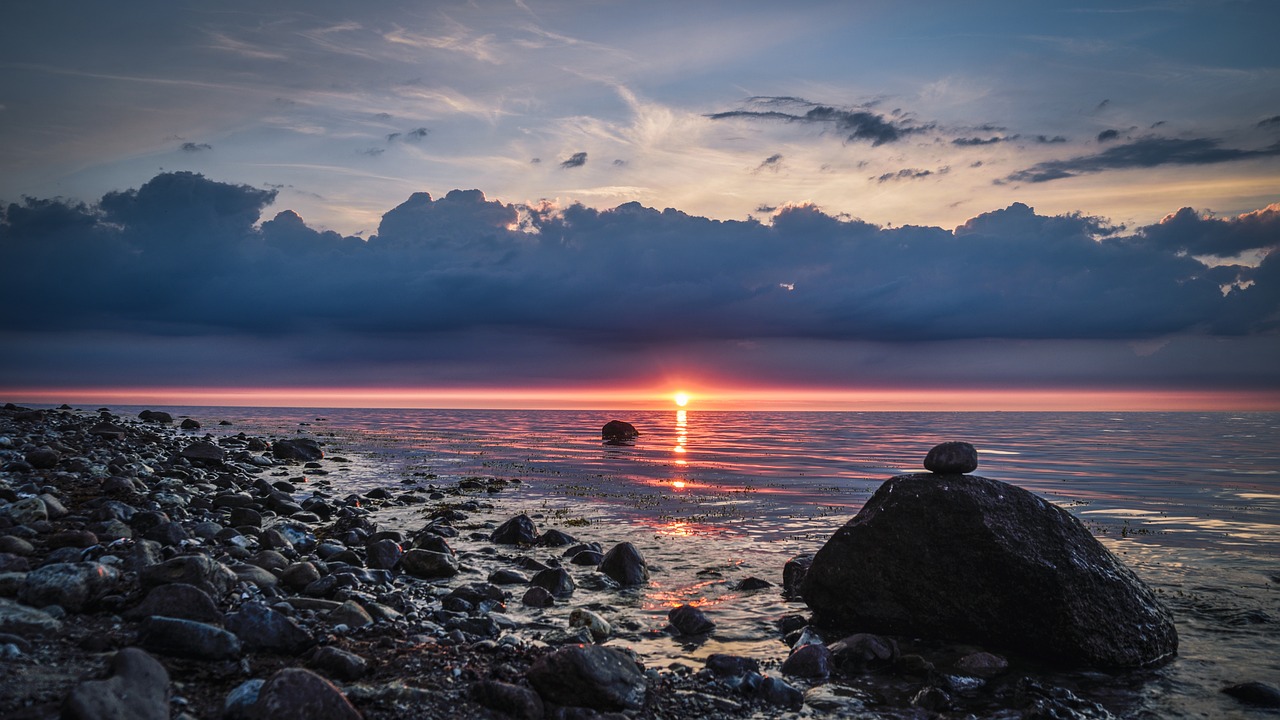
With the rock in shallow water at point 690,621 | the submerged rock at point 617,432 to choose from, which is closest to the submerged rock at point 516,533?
the rock in shallow water at point 690,621

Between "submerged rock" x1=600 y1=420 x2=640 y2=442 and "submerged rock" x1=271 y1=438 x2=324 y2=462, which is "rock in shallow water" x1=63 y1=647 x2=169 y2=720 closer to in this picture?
"submerged rock" x1=271 y1=438 x2=324 y2=462

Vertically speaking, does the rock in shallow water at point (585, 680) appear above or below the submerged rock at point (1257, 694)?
above

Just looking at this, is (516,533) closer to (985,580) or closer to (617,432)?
(985,580)

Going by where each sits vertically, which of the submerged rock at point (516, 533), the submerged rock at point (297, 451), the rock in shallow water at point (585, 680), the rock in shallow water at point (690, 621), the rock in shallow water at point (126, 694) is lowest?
the submerged rock at point (297, 451)

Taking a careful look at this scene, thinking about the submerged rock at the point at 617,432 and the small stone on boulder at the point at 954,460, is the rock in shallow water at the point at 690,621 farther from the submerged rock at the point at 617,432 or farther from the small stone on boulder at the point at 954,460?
the submerged rock at the point at 617,432

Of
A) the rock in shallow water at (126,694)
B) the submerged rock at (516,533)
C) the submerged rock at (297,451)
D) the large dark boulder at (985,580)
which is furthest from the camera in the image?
the submerged rock at (297,451)

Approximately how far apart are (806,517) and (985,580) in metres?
12.3

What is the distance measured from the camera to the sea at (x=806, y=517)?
10109mm

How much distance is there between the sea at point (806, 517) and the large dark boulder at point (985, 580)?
636 millimetres

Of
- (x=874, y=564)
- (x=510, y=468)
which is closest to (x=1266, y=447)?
(x=510, y=468)

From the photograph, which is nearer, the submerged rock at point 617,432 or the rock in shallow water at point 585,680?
the rock in shallow water at point 585,680

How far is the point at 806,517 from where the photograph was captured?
22.9 metres

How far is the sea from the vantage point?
398 inches

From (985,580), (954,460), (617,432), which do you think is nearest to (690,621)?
(985,580)
